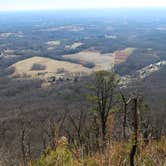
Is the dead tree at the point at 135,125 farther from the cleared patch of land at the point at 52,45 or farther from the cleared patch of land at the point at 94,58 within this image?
the cleared patch of land at the point at 52,45

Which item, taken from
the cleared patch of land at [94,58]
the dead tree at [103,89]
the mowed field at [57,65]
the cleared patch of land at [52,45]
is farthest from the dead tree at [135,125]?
the cleared patch of land at [52,45]

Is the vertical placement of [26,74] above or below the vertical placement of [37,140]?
below

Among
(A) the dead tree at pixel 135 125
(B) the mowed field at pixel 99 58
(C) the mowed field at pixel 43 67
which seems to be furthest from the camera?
(B) the mowed field at pixel 99 58

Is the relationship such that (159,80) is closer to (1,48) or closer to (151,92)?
(151,92)

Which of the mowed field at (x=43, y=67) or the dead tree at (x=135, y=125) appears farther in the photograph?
the mowed field at (x=43, y=67)

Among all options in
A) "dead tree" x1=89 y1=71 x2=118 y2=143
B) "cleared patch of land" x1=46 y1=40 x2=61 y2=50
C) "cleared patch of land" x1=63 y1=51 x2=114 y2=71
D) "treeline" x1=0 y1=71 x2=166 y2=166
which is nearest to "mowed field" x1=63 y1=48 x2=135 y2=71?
"cleared patch of land" x1=63 y1=51 x2=114 y2=71

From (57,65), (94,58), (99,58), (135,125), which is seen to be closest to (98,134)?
(135,125)

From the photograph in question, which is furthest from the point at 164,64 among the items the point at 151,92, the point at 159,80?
the point at 151,92

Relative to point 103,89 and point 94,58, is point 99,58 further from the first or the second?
point 103,89
